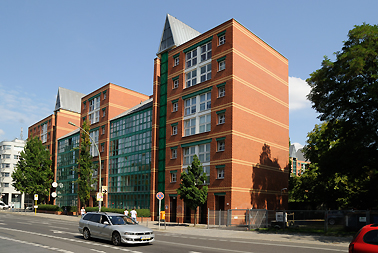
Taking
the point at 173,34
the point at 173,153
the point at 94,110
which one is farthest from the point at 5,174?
the point at 173,153

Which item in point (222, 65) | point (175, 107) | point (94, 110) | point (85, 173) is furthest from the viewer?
point (94, 110)

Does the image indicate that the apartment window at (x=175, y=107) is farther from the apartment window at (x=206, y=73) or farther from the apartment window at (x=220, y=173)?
the apartment window at (x=220, y=173)

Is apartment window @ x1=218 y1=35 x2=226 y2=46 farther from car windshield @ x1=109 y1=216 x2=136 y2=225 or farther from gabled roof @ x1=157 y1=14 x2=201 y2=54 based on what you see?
car windshield @ x1=109 y1=216 x2=136 y2=225

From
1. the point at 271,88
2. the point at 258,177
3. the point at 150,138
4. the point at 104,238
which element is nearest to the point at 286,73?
the point at 271,88

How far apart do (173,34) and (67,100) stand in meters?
44.0

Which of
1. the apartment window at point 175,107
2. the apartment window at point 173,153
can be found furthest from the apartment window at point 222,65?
the apartment window at point 173,153

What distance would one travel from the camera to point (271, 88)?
147 ft

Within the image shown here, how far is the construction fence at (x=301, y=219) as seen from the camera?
77.7 ft

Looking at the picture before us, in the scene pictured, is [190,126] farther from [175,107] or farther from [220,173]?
[220,173]

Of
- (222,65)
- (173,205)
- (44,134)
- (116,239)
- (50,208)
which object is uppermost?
(222,65)

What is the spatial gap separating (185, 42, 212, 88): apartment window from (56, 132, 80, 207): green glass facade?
33130 millimetres

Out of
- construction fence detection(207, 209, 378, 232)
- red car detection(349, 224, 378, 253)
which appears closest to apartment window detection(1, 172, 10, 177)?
construction fence detection(207, 209, 378, 232)

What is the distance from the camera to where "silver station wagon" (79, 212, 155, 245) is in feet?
56.1

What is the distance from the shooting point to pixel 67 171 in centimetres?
7188
